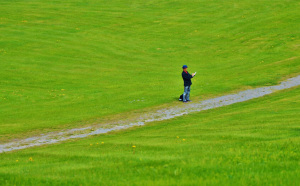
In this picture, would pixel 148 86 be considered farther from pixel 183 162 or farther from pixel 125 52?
pixel 183 162

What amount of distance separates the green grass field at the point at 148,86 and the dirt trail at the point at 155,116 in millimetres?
1093

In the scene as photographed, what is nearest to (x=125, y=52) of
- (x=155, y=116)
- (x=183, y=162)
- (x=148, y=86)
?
(x=148, y=86)

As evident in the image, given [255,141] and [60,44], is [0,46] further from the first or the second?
[255,141]

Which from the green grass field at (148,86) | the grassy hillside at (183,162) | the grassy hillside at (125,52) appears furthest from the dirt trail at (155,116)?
the grassy hillside at (183,162)

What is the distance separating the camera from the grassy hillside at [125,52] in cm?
3228

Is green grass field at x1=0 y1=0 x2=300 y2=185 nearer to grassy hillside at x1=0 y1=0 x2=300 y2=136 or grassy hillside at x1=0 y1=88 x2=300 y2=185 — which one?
grassy hillside at x1=0 y1=88 x2=300 y2=185

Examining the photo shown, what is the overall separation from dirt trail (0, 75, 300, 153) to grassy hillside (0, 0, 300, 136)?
1.84m

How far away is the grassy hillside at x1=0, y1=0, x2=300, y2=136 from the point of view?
32281 mm

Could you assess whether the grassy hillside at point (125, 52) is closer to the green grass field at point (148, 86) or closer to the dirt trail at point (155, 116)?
the green grass field at point (148, 86)

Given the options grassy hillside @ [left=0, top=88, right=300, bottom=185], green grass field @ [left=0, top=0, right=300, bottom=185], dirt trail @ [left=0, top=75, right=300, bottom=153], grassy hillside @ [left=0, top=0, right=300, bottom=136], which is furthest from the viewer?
grassy hillside @ [left=0, top=0, right=300, bottom=136]

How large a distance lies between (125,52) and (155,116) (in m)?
27.6

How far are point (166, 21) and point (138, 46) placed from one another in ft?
45.2

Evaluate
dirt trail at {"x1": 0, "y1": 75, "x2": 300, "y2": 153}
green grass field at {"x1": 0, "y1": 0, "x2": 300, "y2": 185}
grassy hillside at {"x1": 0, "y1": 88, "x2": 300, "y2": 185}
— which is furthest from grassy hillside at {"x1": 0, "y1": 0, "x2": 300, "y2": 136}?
grassy hillside at {"x1": 0, "y1": 88, "x2": 300, "y2": 185}

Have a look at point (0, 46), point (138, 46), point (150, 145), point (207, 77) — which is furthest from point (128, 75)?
point (150, 145)
